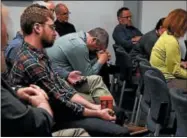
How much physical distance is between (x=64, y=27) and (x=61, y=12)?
23 cm

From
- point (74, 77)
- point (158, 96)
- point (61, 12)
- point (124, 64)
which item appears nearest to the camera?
point (158, 96)

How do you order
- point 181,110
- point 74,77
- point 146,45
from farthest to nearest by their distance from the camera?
point 146,45
point 74,77
point 181,110

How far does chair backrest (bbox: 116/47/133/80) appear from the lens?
4.55 meters

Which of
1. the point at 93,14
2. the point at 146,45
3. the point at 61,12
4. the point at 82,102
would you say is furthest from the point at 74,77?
the point at 93,14

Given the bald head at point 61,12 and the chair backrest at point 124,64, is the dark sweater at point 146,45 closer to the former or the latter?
the chair backrest at point 124,64

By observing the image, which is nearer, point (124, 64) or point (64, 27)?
point (124, 64)

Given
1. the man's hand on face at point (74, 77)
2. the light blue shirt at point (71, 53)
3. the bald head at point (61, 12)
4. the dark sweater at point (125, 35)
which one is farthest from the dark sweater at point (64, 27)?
the man's hand on face at point (74, 77)

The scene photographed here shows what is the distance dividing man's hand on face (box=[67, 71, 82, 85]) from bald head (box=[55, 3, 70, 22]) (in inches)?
111

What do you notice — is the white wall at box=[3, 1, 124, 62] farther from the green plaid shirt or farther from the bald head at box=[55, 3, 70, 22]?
the green plaid shirt

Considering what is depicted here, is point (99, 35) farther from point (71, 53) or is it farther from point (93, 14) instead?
point (93, 14)

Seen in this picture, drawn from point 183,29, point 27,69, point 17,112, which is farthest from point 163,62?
point 17,112

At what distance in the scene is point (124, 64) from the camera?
461cm

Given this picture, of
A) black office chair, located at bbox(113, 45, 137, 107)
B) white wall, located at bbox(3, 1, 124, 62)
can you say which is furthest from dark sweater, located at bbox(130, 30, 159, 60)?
white wall, located at bbox(3, 1, 124, 62)

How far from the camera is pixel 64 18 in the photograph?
588 cm
